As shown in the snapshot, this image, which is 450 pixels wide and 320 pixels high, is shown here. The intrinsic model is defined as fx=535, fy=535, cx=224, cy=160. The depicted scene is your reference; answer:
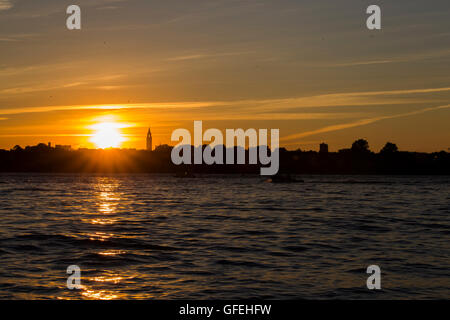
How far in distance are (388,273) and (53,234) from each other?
68.6ft

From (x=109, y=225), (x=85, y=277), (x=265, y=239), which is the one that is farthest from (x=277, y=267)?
(x=109, y=225)

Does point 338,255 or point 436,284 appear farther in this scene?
point 338,255

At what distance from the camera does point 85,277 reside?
1895cm
